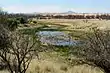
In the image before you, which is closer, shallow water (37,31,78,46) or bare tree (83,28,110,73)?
bare tree (83,28,110,73)

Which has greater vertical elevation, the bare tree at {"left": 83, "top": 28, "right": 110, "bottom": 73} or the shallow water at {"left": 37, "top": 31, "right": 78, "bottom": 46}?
the bare tree at {"left": 83, "top": 28, "right": 110, "bottom": 73}

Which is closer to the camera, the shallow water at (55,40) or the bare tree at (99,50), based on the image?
the bare tree at (99,50)

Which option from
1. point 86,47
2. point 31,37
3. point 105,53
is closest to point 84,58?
point 86,47

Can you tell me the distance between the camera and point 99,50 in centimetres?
1509

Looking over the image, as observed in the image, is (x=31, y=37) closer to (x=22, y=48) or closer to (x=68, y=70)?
(x=22, y=48)

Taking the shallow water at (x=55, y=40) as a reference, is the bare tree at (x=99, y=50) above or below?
above

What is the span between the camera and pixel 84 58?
16531mm

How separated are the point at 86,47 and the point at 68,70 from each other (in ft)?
32.0

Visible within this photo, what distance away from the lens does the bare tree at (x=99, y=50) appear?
48.5ft

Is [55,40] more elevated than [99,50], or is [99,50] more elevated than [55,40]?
[99,50]

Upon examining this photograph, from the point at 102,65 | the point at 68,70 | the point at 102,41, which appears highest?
the point at 102,41

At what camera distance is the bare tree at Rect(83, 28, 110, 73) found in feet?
48.5

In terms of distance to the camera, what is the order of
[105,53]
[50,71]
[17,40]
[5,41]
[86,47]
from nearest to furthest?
[105,53] → [86,47] → [17,40] → [5,41] → [50,71]

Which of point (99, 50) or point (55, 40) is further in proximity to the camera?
point (55, 40)
